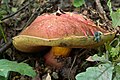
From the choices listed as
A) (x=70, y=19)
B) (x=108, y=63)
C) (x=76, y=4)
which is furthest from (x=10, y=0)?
(x=108, y=63)

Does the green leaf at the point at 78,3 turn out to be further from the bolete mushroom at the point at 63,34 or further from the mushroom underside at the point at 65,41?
the mushroom underside at the point at 65,41

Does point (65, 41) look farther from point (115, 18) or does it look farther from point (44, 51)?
point (44, 51)

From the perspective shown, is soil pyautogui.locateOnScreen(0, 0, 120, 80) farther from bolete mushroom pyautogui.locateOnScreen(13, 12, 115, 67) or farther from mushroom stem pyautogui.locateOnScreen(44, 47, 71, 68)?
bolete mushroom pyautogui.locateOnScreen(13, 12, 115, 67)

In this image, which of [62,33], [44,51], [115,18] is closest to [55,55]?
[44,51]

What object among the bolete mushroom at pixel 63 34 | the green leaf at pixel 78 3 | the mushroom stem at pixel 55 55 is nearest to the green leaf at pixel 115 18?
the bolete mushroom at pixel 63 34

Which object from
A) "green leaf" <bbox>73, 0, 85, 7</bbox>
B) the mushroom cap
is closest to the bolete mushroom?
the mushroom cap

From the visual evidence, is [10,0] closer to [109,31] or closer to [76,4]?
[76,4]

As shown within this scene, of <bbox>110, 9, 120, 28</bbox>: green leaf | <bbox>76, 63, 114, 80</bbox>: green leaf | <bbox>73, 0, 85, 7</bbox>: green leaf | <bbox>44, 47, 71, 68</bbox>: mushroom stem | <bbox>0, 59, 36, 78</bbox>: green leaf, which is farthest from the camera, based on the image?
<bbox>73, 0, 85, 7</bbox>: green leaf
